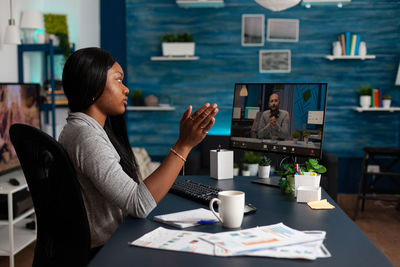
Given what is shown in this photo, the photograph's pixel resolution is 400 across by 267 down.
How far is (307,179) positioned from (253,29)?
3354 mm

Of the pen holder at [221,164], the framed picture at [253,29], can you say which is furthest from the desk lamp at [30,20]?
the pen holder at [221,164]

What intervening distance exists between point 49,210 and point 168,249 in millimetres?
463

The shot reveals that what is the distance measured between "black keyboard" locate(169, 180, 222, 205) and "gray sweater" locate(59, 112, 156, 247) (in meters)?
0.30

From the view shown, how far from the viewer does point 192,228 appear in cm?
131

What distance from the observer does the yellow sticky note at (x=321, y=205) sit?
1.55m

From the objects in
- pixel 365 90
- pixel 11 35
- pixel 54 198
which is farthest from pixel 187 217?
pixel 365 90

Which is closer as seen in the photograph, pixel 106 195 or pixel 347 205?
pixel 106 195

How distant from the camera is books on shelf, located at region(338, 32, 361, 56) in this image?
180 inches

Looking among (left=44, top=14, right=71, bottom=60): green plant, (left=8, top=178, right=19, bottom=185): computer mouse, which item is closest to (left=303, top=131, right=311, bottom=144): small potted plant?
(left=8, top=178, right=19, bottom=185): computer mouse

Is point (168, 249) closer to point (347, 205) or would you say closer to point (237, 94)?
point (237, 94)

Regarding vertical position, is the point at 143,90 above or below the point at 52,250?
above

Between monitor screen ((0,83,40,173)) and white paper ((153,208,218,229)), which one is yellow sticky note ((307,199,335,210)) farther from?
monitor screen ((0,83,40,173))

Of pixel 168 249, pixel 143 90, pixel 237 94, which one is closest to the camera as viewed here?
pixel 168 249

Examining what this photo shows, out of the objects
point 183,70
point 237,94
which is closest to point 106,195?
point 237,94
